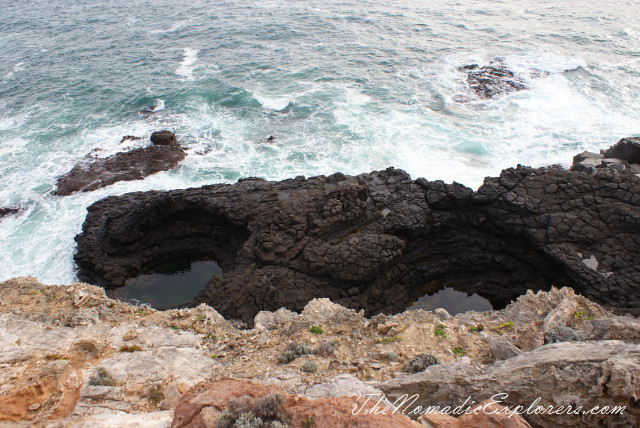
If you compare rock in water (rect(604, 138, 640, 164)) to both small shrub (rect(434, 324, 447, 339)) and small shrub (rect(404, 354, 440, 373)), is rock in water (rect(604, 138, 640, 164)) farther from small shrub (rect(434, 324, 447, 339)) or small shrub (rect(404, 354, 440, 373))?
small shrub (rect(404, 354, 440, 373))

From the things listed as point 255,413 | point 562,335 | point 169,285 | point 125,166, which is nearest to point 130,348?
point 255,413

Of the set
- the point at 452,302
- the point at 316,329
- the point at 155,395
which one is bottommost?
the point at 452,302

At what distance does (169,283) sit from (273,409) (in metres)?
16.5

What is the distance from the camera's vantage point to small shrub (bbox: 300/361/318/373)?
10.3 m

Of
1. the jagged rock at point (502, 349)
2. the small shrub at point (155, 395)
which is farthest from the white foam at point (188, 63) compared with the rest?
the jagged rock at point (502, 349)

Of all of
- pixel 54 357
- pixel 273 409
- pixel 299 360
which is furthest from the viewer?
pixel 299 360

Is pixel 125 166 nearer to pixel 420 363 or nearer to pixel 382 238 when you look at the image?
pixel 382 238

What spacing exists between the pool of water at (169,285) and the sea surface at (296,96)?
351 centimetres

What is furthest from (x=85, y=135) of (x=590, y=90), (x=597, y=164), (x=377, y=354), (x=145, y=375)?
(x=590, y=90)

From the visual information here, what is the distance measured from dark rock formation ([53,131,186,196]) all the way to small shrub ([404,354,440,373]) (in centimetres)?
2352

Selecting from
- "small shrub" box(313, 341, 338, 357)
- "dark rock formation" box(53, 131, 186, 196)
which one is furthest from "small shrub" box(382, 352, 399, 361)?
"dark rock formation" box(53, 131, 186, 196)

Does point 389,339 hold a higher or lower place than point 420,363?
lower

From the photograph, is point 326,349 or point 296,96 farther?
point 296,96

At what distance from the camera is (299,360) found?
36.3 ft
